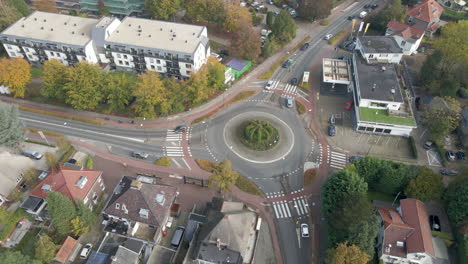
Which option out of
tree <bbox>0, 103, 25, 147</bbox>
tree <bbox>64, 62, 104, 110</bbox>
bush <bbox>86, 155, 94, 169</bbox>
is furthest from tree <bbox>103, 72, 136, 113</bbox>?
tree <bbox>0, 103, 25, 147</bbox>

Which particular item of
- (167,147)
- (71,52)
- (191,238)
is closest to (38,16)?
(71,52)

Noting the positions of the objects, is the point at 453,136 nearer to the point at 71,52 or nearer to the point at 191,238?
the point at 191,238

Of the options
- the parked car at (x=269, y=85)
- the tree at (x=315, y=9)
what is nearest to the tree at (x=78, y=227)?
the parked car at (x=269, y=85)

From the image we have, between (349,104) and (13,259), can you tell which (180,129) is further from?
(349,104)

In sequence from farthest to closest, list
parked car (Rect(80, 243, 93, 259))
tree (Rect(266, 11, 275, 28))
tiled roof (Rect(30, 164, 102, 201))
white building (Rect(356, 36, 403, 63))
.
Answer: tree (Rect(266, 11, 275, 28)), white building (Rect(356, 36, 403, 63)), tiled roof (Rect(30, 164, 102, 201)), parked car (Rect(80, 243, 93, 259))

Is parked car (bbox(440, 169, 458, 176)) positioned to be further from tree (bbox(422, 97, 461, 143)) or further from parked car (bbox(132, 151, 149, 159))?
parked car (bbox(132, 151, 149, 159))
